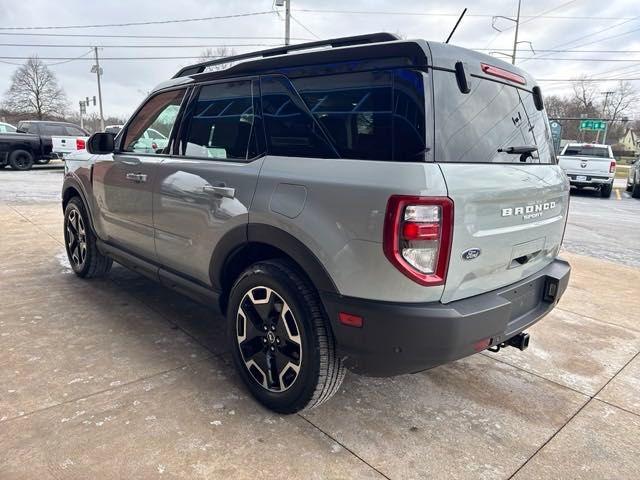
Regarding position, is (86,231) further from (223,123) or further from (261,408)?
(261,408)

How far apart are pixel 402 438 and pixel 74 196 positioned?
399cm

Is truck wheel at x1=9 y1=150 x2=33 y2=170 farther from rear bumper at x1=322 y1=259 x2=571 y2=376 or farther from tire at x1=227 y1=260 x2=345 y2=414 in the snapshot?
rear bumper at x1=322 y1=259 x2=571 y2=376

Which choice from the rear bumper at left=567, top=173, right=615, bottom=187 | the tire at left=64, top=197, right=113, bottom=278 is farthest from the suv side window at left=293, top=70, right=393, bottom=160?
the rear bumper at left=567, top=173, right=615, bottom=187

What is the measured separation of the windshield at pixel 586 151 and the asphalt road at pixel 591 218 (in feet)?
4.60

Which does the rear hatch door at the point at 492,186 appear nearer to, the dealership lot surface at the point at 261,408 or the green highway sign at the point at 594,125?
the dealership lot surface at the point at 261,408

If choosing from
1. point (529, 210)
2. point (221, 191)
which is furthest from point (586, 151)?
point (221, 191)

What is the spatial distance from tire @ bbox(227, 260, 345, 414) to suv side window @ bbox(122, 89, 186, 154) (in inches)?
54.9

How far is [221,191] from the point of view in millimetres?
2605

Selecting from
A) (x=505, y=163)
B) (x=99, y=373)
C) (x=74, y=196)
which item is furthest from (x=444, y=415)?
(x=74, y=196)

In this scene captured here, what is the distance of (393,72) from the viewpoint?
2.05m

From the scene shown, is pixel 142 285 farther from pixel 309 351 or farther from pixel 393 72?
pixel 393 72

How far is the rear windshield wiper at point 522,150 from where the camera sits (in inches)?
92.8

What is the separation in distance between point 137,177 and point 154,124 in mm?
442

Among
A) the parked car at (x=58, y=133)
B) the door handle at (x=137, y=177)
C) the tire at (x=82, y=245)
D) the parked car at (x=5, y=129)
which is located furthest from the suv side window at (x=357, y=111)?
the parked car at (x=5, y=129)
